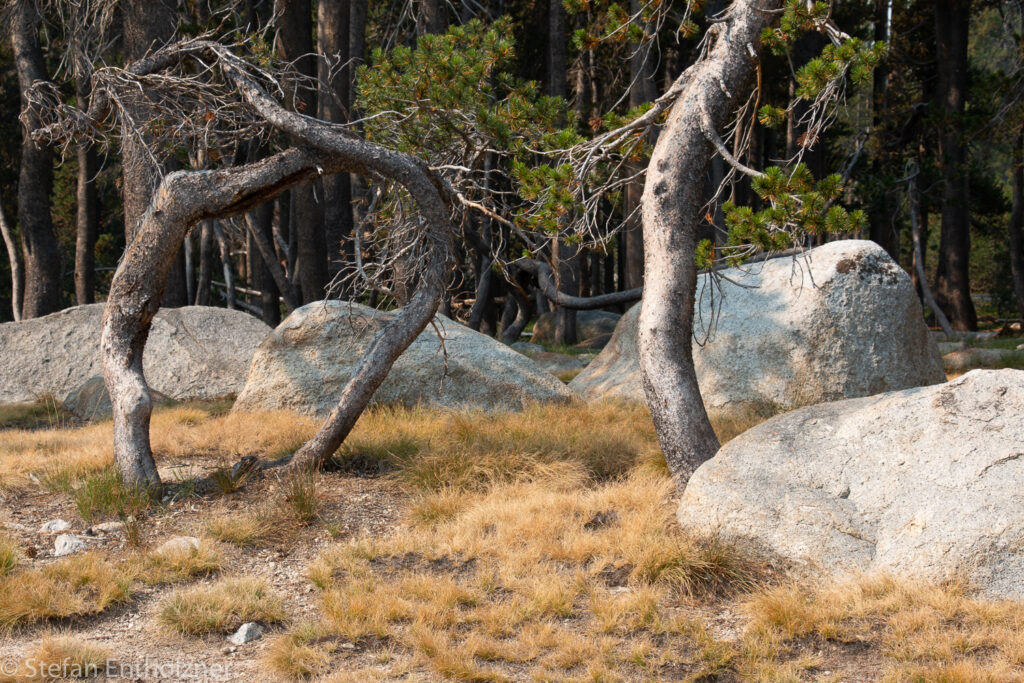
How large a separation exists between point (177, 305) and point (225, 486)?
729 centimetres

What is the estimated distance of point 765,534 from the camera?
4.79 metres

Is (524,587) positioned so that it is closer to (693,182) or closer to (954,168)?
(693,182)

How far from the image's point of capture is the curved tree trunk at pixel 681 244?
18.6 feet

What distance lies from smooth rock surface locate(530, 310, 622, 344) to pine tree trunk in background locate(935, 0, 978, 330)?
677 centimetres

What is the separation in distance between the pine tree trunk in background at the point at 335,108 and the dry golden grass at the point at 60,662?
853cm

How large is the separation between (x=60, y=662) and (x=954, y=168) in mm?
15621

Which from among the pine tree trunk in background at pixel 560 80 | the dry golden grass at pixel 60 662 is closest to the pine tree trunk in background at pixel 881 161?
the pine tree trunk in background at pixel 560 80

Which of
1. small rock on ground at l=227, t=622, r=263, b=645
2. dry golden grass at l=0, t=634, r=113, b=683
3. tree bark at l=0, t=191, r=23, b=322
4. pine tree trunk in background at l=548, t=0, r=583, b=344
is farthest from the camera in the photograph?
pine tree trunk in background at l=548, t=0, r=583, b=344

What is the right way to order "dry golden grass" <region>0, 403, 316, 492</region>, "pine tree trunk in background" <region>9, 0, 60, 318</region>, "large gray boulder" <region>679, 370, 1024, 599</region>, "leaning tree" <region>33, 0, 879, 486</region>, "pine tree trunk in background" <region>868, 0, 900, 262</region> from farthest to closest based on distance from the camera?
"pine tree trunk in background" <region>868, 0, 900, 262</region> → "pine tree trunk in background" <region>9, 0, 60, 318</region> → "dry golden grass" <region>0, 403, 316, 492</region> → "leaning tree" <region>33, 0, 879, 486</region> → "large gray boulder" <region>679, 370, 1024, 599</region>

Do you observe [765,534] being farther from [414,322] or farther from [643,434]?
[414,322]

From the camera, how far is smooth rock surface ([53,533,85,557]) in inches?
203

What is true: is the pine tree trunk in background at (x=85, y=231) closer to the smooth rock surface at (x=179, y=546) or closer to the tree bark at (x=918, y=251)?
the smooth rock surface at (x=179, y=546)

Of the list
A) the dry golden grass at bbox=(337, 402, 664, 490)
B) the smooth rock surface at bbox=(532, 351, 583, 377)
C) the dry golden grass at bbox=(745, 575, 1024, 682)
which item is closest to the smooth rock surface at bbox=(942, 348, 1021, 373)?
the smooth rock surface at bbox=(532, 351, 583, 377)

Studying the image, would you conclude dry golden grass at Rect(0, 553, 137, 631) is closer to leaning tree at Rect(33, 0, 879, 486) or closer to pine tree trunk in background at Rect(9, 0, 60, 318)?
leaning tree at Rect(33, 0, 879, 486)
